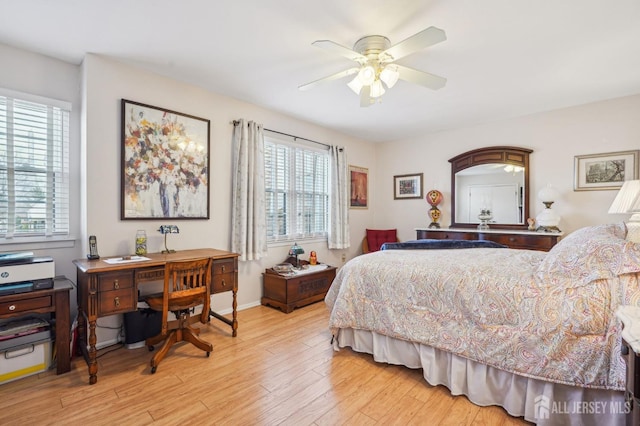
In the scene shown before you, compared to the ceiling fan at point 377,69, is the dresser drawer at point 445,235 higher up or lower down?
lower down

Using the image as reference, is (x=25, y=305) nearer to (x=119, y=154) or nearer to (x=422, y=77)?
(x=119, y=154)

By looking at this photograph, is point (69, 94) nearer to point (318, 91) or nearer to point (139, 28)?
point (139, 28)

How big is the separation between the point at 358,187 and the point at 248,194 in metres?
2.46

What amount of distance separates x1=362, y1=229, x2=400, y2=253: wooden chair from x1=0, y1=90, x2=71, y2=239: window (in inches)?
168

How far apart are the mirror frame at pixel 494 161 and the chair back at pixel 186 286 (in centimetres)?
394

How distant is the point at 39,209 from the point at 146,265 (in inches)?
47.1

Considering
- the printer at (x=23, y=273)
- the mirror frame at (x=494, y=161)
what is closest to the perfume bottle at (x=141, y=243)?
the printer at (x=23, y=273)

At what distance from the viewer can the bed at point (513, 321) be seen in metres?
1.52

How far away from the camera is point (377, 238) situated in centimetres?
541

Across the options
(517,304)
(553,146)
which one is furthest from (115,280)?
(553,146)

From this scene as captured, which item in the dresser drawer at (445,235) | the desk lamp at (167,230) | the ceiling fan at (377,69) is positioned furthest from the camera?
the dresser drawer at (445,235)

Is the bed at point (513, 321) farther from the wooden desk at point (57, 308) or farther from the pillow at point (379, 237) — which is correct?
the pillow at point (379, 237)

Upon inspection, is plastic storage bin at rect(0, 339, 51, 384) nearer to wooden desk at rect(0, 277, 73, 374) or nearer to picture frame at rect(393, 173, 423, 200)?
wooden desk at rect(0, 277, 73, 374)

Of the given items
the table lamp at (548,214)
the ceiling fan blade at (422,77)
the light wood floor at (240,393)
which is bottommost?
the light wood floor at (240,393)
